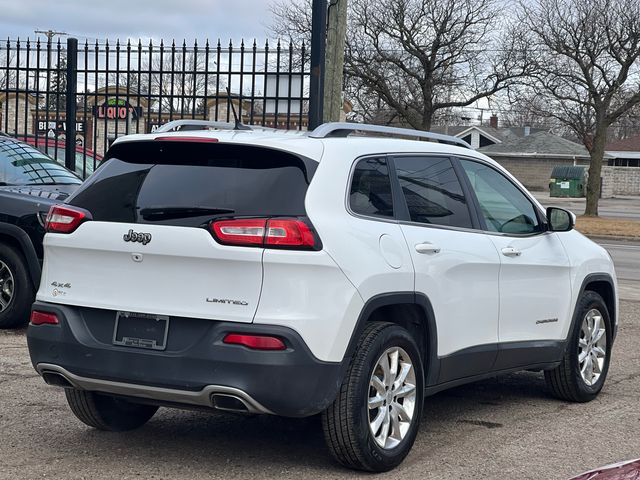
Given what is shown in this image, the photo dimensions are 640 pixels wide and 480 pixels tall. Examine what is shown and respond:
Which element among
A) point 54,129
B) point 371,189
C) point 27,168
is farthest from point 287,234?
point 54,129

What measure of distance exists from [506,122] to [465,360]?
116 meters

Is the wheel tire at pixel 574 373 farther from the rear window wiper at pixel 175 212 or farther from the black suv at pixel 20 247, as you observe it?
the black suv at pixel 20 247

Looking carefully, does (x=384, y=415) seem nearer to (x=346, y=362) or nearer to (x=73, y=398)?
(x=346, y=362)

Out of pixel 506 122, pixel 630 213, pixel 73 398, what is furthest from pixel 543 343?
pixel 506 122

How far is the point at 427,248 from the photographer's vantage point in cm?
548

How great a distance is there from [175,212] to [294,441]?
1602 mm

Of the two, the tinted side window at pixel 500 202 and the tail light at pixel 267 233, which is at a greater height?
the tinted side window at pixel 500 202

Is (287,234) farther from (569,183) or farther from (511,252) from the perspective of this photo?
(569,183)

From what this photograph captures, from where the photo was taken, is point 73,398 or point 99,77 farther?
point 99,77

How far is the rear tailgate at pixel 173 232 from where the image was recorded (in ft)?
15.6

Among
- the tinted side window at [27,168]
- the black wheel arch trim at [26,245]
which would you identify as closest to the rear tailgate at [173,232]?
the black wheel arch trim at [26,245]

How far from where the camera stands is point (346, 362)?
4855 millimetres

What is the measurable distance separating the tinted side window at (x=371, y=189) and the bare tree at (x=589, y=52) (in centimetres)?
2872

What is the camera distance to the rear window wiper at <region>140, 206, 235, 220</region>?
4.88 m
